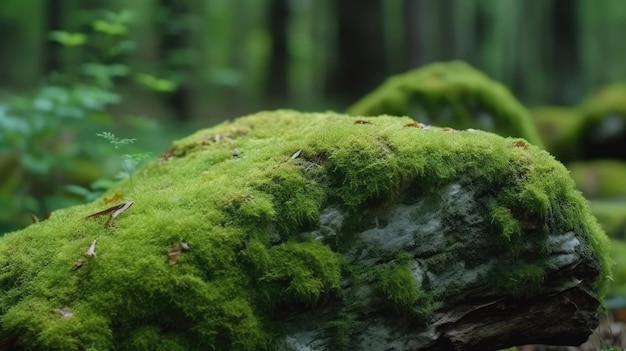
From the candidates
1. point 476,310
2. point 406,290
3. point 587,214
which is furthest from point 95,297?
point 587,214

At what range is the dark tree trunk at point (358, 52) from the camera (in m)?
12.5

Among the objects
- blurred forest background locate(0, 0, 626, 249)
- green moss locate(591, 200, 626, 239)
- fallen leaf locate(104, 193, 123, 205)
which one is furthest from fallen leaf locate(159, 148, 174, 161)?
green moss locate(591, 200, 626, 239)

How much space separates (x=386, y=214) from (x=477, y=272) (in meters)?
0.49

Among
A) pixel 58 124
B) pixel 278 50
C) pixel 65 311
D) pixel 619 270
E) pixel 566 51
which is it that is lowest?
pixel 619 270

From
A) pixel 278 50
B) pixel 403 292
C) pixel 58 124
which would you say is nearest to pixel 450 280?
pixel 403 292

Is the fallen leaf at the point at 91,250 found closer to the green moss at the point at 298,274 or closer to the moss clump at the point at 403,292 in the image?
the green moss at the point at 298,274

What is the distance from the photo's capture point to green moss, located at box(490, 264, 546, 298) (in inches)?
106

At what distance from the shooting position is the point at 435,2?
21.2 m

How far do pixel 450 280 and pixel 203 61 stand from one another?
22.9 m

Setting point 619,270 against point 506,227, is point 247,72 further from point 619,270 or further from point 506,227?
point 506,227

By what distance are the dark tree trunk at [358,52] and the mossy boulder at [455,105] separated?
631 centimetres

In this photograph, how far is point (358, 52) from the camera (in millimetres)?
12773

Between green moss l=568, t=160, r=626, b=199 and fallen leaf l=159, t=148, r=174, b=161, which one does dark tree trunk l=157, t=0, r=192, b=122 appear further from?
fallen leaf l=159, t=148, r=174, b=161

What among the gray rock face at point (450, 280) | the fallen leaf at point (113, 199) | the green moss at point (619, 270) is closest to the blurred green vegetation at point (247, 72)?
the fallen leaf at point (113, 199)
